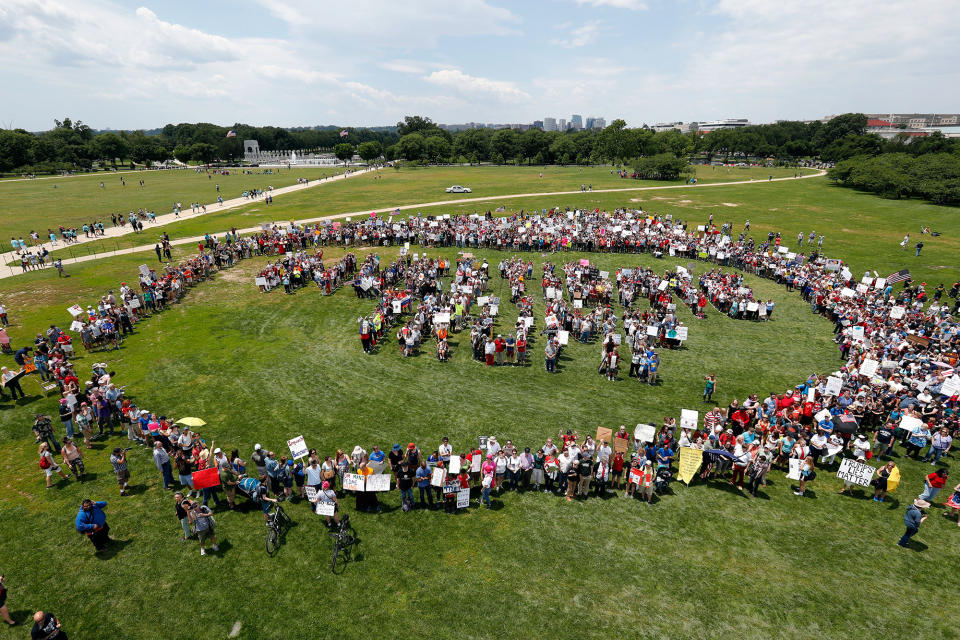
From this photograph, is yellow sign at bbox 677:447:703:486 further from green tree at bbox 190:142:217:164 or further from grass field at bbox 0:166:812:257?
green tree at bbox 190:142:217:164

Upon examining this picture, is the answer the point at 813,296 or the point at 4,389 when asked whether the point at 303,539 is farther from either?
the point at 813,296

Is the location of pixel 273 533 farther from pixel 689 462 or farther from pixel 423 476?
pixel 689 462

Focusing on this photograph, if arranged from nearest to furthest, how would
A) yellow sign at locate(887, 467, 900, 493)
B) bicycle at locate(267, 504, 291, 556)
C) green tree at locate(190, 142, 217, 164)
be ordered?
1. bicycle at locate(267, 504, 291, 556)
2. yellow sign at locate(887, 467, 900, 493)
3. green tree at locate(190, 142, 217, 164)

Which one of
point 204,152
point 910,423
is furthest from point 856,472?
Result: point 204,152

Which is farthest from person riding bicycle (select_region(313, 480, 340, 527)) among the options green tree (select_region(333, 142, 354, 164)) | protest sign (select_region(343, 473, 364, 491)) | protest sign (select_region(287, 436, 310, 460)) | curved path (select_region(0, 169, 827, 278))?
green tree (select_region(333, 142, 354, 164))

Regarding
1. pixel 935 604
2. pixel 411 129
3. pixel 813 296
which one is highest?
pixel 411 129

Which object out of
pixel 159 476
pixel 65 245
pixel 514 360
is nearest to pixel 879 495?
pixel 514 360
